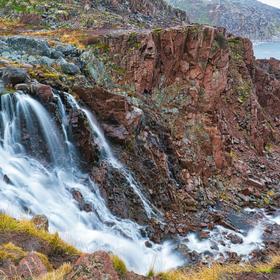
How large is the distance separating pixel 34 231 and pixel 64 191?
7.94 meters

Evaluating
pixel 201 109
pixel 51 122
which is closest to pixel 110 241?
pixel 51 122

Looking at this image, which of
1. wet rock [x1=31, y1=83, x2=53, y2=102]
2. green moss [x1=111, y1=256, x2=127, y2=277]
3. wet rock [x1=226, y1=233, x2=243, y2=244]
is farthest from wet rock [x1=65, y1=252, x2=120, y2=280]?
wet rock [x1=226, y1=233, x2=243, y2=244]

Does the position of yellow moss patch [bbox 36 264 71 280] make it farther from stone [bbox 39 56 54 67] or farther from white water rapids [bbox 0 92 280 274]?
stone [bbox 39 56 54 67]

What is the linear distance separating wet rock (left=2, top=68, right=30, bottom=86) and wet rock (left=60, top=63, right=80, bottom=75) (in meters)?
4.48

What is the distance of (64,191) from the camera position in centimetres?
1641

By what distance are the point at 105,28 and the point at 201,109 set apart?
42.0 feet

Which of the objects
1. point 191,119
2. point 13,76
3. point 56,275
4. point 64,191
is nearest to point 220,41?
point 191,119

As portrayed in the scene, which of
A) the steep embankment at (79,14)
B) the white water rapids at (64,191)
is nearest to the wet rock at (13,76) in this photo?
the white water rapids at (64,191)

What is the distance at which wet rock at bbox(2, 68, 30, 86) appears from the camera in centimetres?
1858

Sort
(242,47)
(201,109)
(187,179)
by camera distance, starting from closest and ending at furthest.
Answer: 1. (187,179)
2. (201,109)
3. (242,47)

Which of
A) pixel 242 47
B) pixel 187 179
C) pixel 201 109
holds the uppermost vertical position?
pixel 242 47

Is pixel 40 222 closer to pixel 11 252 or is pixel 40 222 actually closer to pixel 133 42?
pixel 11 252

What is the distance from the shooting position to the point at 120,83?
2766 centimetres

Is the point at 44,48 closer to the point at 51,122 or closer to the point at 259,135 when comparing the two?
the point at 51,122
